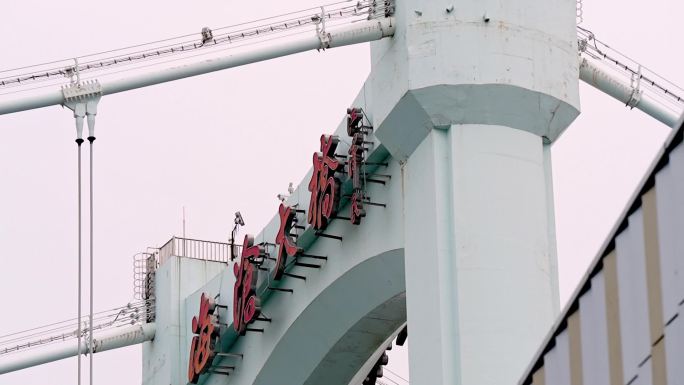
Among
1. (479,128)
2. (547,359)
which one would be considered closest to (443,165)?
(479,128)

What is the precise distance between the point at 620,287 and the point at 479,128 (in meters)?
14.1

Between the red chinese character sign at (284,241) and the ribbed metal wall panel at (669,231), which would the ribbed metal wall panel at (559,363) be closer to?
the ribbed metal wall panel at (669,231)

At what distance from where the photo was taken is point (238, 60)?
1506 inches

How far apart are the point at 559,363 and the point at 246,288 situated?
69.1ft

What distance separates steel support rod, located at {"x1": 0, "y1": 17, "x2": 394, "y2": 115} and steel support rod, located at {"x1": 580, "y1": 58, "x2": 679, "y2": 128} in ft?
13.4

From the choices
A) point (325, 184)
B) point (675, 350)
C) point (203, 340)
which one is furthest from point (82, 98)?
point (675, 350)

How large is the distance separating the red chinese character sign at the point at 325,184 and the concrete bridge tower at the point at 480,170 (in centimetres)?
354

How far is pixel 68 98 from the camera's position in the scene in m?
39.3

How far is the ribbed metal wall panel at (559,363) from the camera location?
933 inches

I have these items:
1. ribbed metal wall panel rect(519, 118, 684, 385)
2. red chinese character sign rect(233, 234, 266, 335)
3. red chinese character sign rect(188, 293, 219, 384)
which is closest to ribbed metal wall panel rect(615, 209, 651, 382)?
ribbed metal wall panel rect(519, 118, 684, 385)

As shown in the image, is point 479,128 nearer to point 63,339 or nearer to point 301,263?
point 301,263

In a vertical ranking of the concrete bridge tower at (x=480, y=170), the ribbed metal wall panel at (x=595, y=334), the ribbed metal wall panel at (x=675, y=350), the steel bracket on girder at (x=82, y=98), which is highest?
the steel bracket on girder at (x=82, y=98)

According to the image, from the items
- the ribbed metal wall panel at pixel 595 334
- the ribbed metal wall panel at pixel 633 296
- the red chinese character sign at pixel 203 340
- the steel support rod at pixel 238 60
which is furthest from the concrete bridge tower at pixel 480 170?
the ribbed metal wall panel at pixel 633 296

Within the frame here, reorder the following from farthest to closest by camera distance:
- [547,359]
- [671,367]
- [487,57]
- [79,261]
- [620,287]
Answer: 1. [79,261]
2. [487,57]
3. [547,359]
4. [620,287]
5. [671,367]
